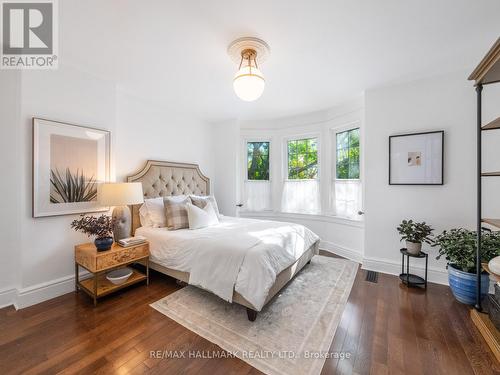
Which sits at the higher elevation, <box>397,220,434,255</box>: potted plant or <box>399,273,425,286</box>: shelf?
<box>397,220,434,255</box>: potted plant

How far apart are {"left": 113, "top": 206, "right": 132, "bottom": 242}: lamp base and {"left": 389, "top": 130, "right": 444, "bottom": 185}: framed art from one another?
11.3ft

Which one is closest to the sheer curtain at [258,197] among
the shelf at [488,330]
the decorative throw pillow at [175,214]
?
the decorative throw pillow at [175,214]

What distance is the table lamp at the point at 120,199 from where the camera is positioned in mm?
2346

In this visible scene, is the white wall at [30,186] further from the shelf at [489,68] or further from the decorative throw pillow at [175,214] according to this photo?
the shelf at [489,68]

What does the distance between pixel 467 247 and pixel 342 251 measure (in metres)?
1.69

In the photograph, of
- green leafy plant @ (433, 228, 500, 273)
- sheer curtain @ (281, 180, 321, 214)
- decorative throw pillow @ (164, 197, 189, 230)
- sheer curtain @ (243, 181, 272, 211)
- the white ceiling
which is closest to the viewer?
the white ceiling

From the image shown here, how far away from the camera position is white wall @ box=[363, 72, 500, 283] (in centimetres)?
240

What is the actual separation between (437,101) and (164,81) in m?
3.43

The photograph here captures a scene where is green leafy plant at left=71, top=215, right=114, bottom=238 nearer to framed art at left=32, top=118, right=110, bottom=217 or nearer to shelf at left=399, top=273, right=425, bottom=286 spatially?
framed art at left=32, top=118, right=110, bottom=217

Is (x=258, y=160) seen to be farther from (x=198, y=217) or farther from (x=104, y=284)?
(x=104, y=284)

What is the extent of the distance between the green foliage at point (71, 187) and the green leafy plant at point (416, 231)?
12.5 feet

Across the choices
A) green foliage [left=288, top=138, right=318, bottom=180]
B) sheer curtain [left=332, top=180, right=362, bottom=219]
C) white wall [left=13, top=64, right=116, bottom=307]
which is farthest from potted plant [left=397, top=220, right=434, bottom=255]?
white wall [left=13, top=64, right=116, bottom=307]

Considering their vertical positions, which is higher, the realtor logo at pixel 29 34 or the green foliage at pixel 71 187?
the realtor logo at pixel 29 34

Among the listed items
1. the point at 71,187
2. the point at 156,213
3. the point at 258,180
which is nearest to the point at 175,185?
the point at 156,213
